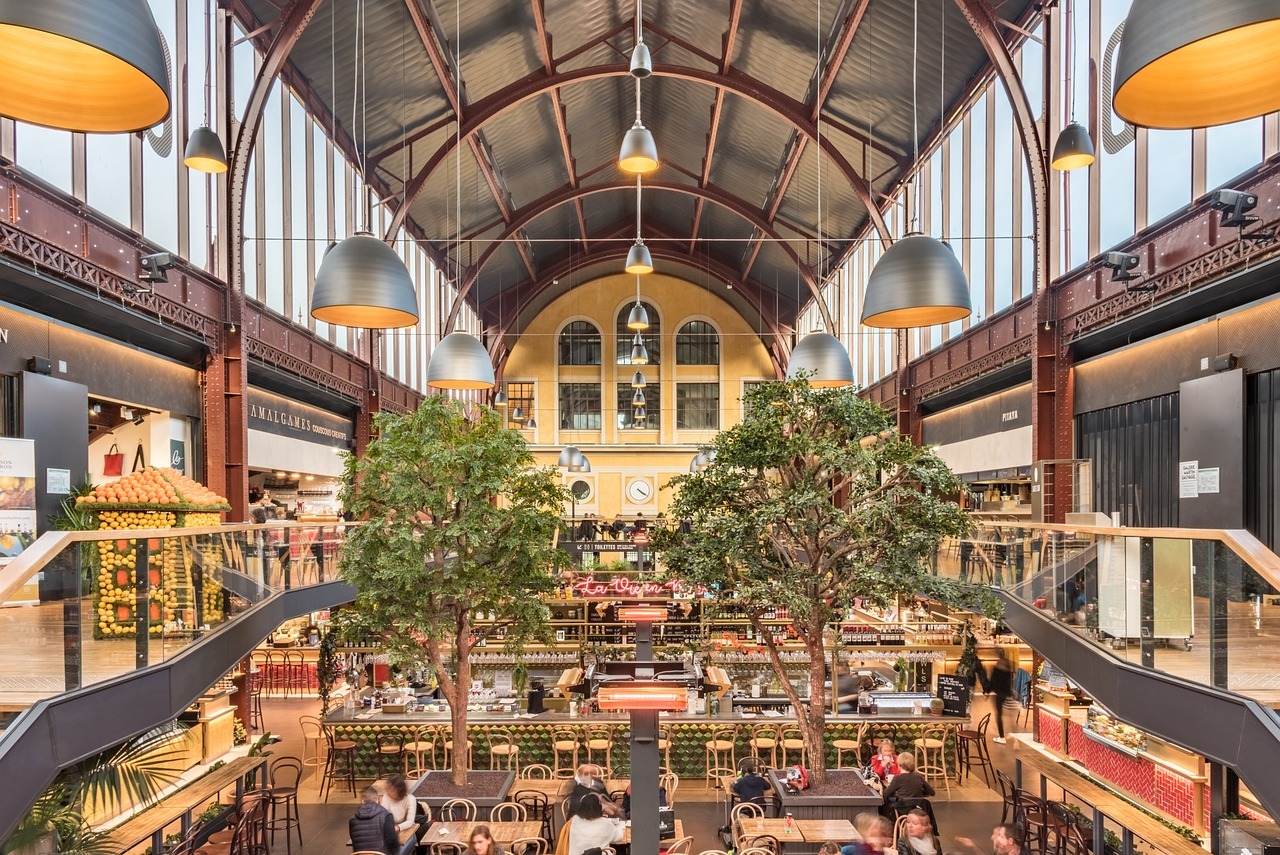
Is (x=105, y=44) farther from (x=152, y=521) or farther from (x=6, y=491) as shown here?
(x=6, y=491)

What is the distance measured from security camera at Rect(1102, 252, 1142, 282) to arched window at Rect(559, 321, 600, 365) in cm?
2304

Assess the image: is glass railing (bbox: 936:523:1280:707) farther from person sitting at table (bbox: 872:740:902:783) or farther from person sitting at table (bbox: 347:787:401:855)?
person sitting at table (bbox: 347:787:401:855)

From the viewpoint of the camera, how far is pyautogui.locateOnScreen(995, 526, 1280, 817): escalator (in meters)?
5.06

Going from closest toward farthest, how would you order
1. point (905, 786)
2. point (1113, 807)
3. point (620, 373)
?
point (1113, 807) < point (905, 786) < point (620, 373)

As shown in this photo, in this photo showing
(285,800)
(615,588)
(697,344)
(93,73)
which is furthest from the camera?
(697,344)

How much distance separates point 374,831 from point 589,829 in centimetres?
189

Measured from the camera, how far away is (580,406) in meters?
32.8

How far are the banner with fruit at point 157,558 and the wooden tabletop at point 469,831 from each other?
2.82 metres

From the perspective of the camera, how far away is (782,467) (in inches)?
355

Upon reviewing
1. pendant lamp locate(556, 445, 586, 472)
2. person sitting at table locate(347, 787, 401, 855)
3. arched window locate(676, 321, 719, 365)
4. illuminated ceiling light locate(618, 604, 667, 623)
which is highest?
arched window locate(676, 321, 719, 365)

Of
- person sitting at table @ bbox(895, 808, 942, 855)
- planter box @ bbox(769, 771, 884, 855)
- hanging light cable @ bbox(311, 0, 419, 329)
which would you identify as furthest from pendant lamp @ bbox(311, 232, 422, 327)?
planter box @ bbox(769, 771, 884, 855)

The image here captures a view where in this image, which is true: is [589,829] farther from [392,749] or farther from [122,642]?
[392,749]

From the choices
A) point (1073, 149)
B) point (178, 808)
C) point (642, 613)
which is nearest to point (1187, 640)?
point (642, 613)

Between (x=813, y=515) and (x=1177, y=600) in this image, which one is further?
(x=813, y=515)
